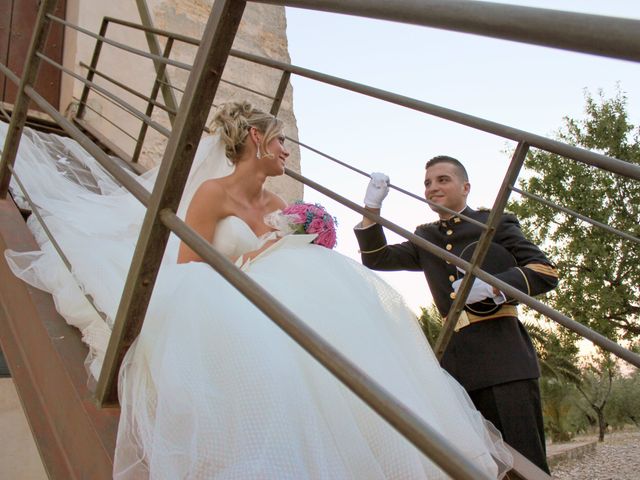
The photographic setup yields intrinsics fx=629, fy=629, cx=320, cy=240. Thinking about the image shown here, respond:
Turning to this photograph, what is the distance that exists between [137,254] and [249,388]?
13.1 inches

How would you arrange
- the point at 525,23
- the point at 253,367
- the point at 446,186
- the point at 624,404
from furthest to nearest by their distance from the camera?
the point at 624,404 → the point at 446,186 → the point at 253,367 → the point at 525,23

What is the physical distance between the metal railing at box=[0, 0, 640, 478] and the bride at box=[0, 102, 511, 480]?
151 millimetres

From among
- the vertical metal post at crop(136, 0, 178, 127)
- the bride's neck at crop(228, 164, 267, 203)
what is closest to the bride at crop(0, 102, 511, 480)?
the bride's neck at crop(228, 164, 267, 203)

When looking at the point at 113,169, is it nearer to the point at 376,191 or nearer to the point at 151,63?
the point at 376,191

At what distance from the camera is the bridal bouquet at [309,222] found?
2213mm

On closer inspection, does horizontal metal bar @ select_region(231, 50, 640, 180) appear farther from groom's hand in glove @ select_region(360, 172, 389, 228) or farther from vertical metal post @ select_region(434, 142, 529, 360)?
groom's hand in glove @ select_region(360, 172, 389, 228)

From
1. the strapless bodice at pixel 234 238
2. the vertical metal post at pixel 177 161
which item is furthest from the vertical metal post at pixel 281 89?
the vertical metal post at pixel 177 161

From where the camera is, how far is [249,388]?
120 cm

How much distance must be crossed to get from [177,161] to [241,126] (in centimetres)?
161

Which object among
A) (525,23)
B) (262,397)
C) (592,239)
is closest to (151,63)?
(262,397)

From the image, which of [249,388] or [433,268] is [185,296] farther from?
[433,268]

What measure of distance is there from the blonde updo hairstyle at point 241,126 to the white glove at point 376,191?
529 millimetres

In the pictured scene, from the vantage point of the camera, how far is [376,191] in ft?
7.75

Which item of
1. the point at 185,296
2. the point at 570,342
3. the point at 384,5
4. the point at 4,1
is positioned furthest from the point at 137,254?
the point at 570,342
